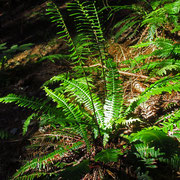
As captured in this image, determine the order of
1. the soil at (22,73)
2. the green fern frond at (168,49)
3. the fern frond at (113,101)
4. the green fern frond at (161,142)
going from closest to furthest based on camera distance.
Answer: the green fern frond at (161,142)
the fern frond at (113,101)
the green fern frond at (168,49)
the soil at (22,73)

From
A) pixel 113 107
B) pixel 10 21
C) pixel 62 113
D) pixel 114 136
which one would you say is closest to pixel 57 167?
pixel 62 113

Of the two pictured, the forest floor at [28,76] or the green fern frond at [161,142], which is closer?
the green fern frond at [161,142]

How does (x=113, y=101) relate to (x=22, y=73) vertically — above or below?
below

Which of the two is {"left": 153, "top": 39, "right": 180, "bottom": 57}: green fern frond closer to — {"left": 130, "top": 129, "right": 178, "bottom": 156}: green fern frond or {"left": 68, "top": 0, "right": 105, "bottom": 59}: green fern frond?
{"left": 68, "top": 0, "right": 105, "bottom": 59}: green fern frond

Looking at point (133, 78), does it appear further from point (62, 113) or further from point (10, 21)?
point (10, 21)

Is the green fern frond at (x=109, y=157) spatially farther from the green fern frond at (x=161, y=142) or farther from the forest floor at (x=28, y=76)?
the forest floor at (x=28, y=76)

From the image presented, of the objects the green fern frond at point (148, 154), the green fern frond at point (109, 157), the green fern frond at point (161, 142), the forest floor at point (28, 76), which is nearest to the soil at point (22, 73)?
the forest floor at point (28, 76)

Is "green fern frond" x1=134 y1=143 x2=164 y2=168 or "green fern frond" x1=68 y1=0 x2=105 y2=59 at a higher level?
"green fern frond" x1=68 y1=0 x2=105 y2=59

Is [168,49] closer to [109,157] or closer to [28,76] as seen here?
[109,157]

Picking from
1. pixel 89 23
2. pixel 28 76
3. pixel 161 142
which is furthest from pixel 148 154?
pixel 28 76

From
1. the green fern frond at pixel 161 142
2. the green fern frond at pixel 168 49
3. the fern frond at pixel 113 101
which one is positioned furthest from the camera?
the green fern frond at pixel 168 49

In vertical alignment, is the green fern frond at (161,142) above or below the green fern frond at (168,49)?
below

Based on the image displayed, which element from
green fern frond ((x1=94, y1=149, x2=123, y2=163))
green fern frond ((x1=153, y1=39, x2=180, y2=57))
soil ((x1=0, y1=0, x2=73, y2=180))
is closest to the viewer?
green fern frond ((x1=94, y1=149, x2=123, y2=163))

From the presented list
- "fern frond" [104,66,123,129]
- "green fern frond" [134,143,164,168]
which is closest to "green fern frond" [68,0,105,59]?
"fern frond" [104,66,123,129]
